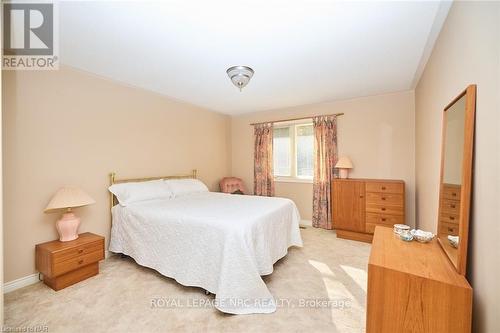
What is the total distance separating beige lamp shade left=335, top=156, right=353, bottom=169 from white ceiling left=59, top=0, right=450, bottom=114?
1.24 meters

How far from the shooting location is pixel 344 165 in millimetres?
3791

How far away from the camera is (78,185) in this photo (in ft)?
8.78

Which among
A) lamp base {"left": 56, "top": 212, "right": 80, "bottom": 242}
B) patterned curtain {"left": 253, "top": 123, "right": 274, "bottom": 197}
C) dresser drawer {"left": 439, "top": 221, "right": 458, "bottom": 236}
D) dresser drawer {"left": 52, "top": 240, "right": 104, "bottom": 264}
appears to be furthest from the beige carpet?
patterned curtain {"left": 253, "top": 123, "right": 274, "bottom": 197}

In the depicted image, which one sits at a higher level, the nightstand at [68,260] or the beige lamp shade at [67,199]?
the beige lamp shade at [67,199]

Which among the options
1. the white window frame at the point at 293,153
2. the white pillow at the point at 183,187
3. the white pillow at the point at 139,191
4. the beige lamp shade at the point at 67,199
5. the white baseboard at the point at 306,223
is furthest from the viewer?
the white window frame at the point at 293,153

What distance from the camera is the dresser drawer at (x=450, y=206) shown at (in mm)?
1289

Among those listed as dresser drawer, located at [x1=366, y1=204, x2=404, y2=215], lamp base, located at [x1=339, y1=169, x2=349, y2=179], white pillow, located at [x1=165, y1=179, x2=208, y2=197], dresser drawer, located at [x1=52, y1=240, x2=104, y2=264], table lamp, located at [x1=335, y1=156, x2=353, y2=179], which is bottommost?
dresser drawer, located at [x1=52, y1=240, x2=104, y2=264]

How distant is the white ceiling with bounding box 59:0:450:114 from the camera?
5.35 feet

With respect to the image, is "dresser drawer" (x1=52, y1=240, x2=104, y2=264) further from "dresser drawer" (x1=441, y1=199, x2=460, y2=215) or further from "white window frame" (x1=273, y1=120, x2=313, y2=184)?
"white window frame" (x1=273, y1=120, x2=313, y2=184)

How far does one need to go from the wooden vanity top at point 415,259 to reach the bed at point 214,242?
1039 millimetres

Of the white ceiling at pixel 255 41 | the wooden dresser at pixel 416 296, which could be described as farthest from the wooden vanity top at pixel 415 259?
the white ceiling at pixel 255 41

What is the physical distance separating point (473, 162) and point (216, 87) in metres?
3.00

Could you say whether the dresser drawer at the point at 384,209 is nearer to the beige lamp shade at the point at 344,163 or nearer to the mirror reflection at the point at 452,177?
the beige lamp shade at the point at 344,163

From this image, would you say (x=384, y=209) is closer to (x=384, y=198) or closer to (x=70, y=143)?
(x=384, y=198)
